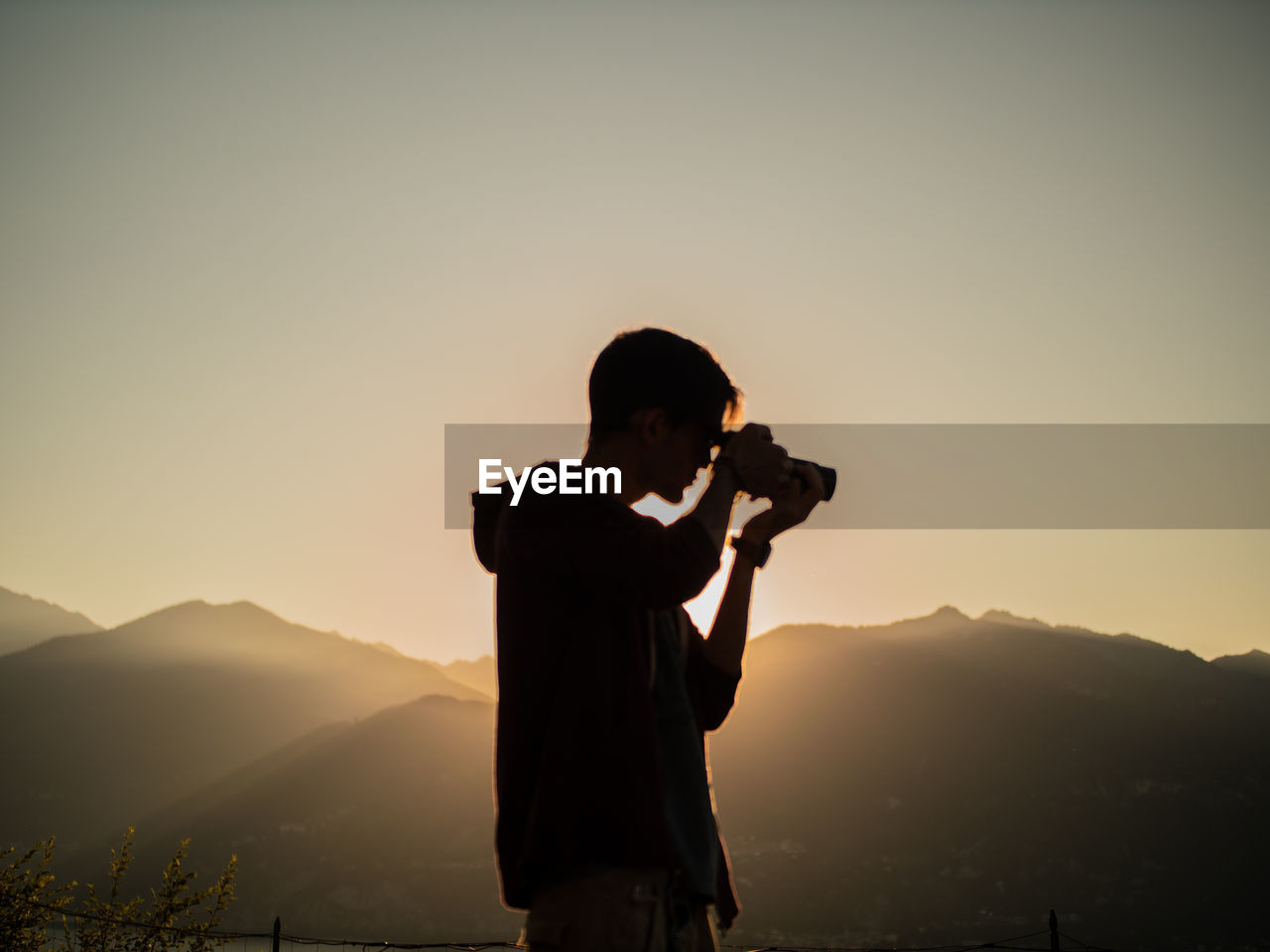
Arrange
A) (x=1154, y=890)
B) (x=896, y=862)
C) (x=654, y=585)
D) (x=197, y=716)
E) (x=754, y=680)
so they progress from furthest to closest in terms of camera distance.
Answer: (x=197, y=716) → (x=754, y=680) → (x=896, y=862) → (x=1154, y=890) → (x=654, y=585)

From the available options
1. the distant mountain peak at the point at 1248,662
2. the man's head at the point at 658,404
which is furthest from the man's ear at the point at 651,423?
the distant mountain peak at the point at 1248,662

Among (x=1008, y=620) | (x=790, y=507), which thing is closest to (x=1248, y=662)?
(x=1008, y=620)

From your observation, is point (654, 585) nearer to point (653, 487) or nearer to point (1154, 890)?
point (653, 487)

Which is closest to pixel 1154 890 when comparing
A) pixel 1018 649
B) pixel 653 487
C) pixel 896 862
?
pixel 896 862

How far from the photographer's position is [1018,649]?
479 ft

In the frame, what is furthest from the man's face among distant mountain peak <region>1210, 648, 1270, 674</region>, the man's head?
distant mountain peak <region>1210, 648, 1270, 674</region>

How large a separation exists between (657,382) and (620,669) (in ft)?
1.92

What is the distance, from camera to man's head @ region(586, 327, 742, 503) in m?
2.05

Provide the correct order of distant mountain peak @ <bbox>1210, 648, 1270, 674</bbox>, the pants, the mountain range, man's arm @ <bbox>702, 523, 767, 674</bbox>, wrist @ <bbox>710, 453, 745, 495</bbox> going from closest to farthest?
the pants → wrist @ <bbox>710, 453, 745, 495</bbox> → man's arm @ <bbox>702, 523, 767, 674</bbox> → the mountain range → distant mountain peak @ <bbox>1210, 648, 1270, 674</bbox>

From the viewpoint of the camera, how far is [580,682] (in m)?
1.79

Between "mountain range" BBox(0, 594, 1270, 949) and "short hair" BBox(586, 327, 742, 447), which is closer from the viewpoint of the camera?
"short hair" BBox(586, 327, 742, 447)

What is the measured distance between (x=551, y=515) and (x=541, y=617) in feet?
0.62
